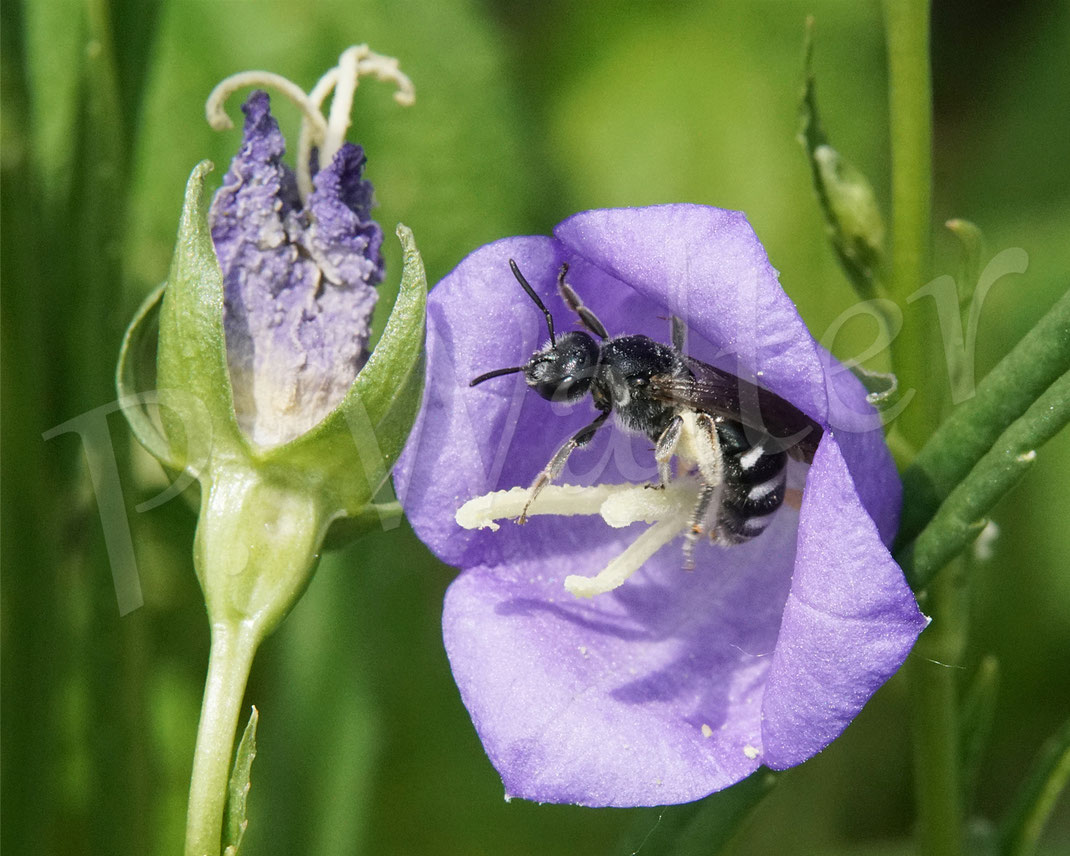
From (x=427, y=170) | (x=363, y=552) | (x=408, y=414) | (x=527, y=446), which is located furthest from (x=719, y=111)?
(x=408, y=414)

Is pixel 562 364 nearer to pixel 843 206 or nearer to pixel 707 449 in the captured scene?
pixel 707 449

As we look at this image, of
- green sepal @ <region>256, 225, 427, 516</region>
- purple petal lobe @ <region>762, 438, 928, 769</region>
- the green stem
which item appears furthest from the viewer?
the green stem

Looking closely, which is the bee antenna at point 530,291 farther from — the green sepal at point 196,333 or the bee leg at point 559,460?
the green sepal at point 196,333

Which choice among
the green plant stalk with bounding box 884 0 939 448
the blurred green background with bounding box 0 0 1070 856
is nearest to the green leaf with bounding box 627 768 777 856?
the blurred green background with bounding box 0 0 1070 856

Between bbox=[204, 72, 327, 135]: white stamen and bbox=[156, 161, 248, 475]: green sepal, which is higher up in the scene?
bbox=[204, 72, 327, 135]: white stamen

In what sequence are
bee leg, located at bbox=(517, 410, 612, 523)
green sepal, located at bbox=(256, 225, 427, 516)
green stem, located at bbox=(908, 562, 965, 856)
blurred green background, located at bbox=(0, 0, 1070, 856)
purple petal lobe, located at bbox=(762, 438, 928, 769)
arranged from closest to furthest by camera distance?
purple petal lobe, located at bbox=(762, 438, 928, 769), green sepal, located at bbox=(256, 225, 427, 516), bee leg, located at bbox=(517, 410, 612, 523), green stem, located at bbox=(908, 562, 965, 856), blurred green background, located at bbox=(0, 0, 1070, 856)

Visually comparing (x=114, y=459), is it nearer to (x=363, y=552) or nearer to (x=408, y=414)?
(x=363, y=552)

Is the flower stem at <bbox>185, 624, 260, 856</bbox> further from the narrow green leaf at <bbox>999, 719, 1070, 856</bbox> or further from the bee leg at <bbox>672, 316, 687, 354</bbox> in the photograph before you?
the narrow green leaf at <bbox>999, 719, 1070, 856</bbox>
